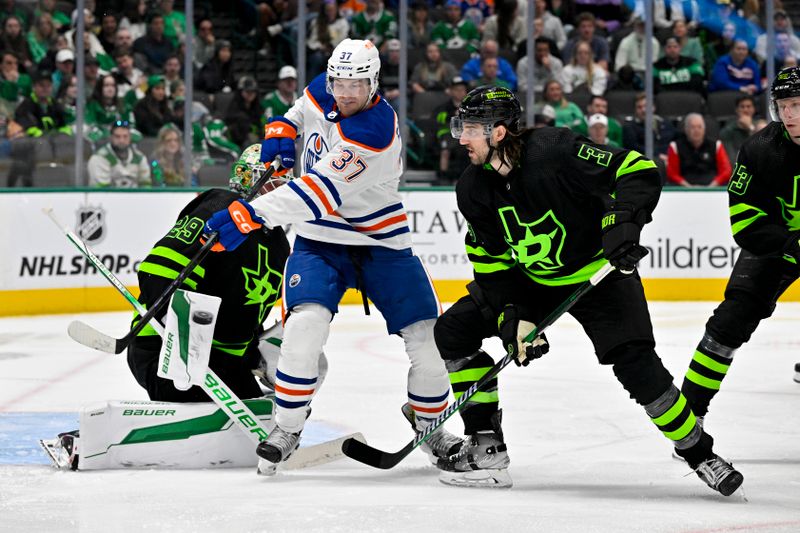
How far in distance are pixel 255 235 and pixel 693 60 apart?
17.4ft

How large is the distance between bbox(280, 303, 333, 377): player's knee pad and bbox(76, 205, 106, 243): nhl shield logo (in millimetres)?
4160

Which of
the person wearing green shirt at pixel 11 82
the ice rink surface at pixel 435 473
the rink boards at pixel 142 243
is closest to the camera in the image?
the ice rink surface at pixel 435 473

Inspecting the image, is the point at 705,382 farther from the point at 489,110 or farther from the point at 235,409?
the point at 235,409

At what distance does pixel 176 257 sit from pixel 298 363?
0.49m

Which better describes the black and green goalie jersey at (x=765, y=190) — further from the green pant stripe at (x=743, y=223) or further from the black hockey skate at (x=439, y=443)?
the black hockey skate at (x=439, y=443)

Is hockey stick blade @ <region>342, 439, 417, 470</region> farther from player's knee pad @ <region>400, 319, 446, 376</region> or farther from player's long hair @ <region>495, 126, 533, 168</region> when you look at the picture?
player's long hair @ <region>495, 126, 533, 168</region>

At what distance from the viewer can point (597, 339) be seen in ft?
10.3

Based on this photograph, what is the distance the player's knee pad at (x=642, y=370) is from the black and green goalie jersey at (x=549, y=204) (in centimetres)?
25

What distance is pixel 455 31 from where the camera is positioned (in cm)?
823

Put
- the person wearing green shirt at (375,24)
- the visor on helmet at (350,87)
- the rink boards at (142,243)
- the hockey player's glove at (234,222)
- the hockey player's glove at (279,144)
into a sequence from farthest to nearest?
the person wearing green shirt at (375,24), the rink boards at (142,243), the hockey player's glove at (279,144), the visor on helmet at (350,87), the hockey player's glove at (234,222)

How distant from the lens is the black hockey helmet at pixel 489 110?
3.16m

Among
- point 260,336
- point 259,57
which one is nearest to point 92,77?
point 259,57

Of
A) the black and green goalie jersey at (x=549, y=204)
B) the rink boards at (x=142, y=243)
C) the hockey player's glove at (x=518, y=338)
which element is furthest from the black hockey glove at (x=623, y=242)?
the rink boards at (x=142, y=243)

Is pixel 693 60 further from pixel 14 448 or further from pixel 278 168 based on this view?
pixel 14 448
